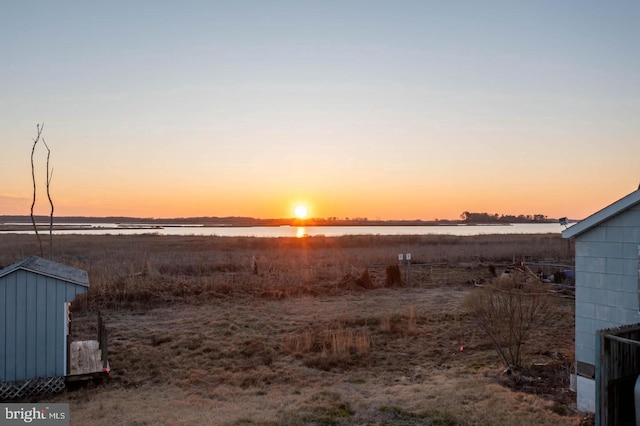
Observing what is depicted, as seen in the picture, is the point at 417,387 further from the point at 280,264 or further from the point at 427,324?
the point at 280,264

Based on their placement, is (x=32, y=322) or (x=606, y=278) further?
(x=32, y=322)

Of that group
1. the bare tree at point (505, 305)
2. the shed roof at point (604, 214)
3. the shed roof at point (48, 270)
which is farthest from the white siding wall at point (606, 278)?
the shed roof at point (48, 270)

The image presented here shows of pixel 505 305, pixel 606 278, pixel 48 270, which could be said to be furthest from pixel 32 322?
pixel 606 278

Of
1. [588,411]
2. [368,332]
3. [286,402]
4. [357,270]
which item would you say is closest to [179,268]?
[357,270]

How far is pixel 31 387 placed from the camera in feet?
32.1

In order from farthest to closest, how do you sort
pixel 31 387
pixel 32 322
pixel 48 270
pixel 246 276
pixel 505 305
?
pixel 246 276, pixel 505 305, pixel 48 270, pixel 32 322, pixel 31 387

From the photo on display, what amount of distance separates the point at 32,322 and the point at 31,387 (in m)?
1.27

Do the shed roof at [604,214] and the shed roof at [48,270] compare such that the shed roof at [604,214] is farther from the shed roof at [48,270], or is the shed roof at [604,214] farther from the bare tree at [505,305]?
the shed roof at [48,270]

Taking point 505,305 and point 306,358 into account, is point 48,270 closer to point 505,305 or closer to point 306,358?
point 306,358

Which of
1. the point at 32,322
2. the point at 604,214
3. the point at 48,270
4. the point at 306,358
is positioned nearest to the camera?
the point at 604,214

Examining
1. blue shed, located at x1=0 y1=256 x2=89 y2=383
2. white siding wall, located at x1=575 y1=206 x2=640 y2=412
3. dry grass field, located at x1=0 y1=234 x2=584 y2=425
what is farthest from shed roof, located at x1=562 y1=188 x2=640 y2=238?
blue shed, located at x1=0 y1=256 x2=89 y2=383

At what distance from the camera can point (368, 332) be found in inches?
590

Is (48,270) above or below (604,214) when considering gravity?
below

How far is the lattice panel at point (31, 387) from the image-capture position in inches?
379
